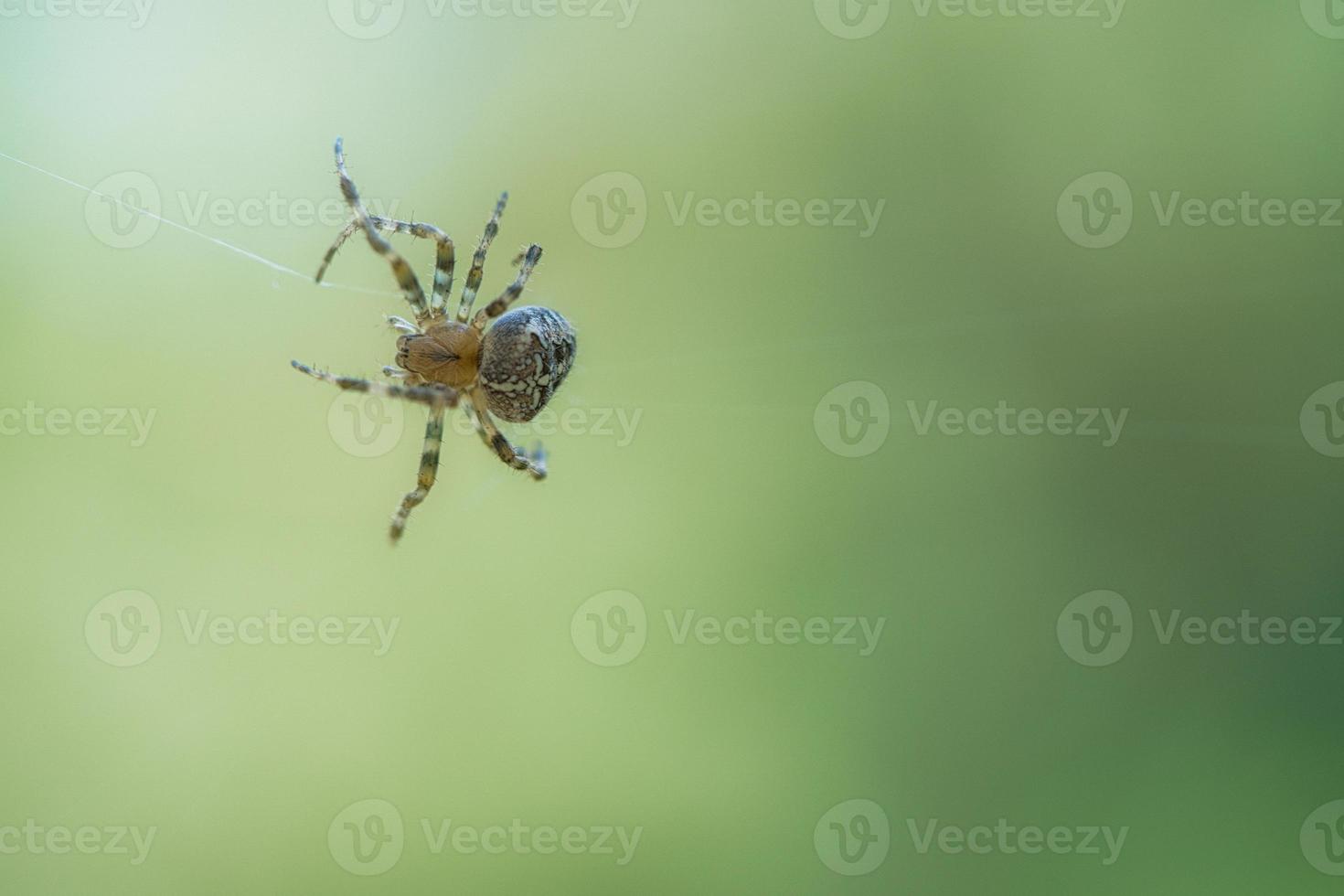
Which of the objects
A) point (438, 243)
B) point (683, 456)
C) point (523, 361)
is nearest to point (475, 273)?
point (438, 243)

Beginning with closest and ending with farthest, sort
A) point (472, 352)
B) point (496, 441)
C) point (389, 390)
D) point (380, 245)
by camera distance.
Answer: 1. point (380, 245)
2. point (389, 390)
3. point (472, 352)
4. point (496, 441)

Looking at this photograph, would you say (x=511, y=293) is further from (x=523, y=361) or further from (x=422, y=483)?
(x=422, y=483)

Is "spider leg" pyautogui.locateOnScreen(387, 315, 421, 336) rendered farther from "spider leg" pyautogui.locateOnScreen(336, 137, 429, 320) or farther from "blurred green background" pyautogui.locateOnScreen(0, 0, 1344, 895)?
"blurred green background" pyautogui.locateOnScreen(0, 0, 1344, 895)

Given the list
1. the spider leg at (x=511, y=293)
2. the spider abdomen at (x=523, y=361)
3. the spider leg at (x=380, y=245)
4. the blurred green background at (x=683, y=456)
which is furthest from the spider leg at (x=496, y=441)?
the blurred green background at (x=683, y=456)

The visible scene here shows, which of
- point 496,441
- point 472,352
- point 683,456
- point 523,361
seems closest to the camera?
point 523,361

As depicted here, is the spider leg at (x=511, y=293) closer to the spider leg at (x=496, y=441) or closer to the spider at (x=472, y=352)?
the spider at (x=472, y=352)

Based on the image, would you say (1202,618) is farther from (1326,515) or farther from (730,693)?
(730,693)
